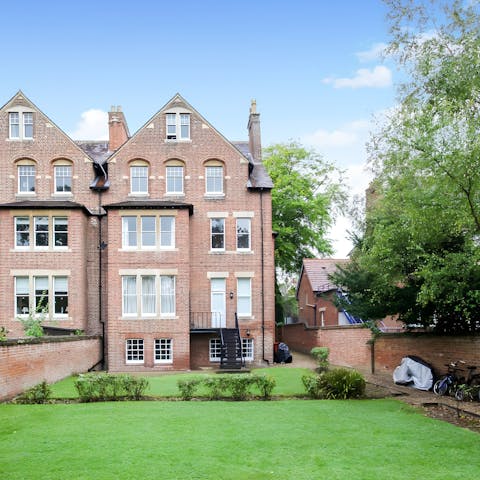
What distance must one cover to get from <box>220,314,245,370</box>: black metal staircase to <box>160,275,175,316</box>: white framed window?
2783 millimetres

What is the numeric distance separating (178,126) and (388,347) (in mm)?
15664

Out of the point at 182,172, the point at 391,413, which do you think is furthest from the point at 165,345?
the point at 391,413

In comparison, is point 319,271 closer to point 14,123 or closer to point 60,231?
point 60,231

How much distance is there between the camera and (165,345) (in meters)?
30.2

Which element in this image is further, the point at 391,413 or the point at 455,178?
the point at 391,413

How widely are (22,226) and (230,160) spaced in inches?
434

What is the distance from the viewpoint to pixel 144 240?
30.4 m

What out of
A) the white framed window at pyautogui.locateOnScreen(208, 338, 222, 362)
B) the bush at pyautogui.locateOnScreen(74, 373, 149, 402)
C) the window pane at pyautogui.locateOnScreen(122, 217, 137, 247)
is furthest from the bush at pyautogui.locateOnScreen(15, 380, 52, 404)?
the white framed window at pyautogui.locateOnScreen(208, 338, 222, 362)

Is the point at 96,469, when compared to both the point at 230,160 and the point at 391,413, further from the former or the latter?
the point at 230,160

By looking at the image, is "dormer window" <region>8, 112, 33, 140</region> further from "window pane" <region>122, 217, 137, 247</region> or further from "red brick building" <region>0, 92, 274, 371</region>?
"window pane" <region>122, 217, 137, 247</region>

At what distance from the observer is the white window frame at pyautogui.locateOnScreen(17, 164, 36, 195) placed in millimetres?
31688

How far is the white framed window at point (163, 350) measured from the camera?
3006 centimetres

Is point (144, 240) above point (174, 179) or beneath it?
beneath

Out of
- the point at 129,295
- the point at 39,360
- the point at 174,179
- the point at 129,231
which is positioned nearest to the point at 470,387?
the point at 39,360
